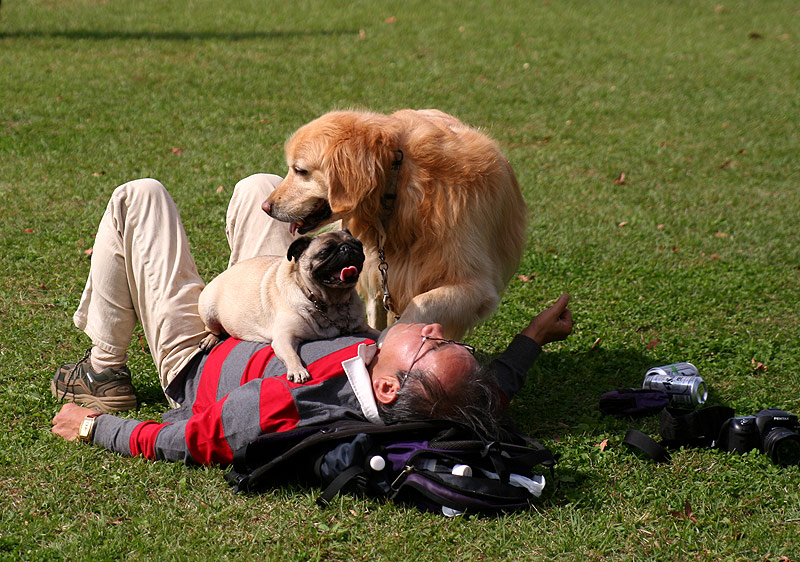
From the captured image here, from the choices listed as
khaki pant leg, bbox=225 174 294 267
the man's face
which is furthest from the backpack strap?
khaki pant leg, bbox=225 174 294 267

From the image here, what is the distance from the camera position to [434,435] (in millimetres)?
3488

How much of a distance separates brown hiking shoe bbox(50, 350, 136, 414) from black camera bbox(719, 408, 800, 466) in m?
3.24

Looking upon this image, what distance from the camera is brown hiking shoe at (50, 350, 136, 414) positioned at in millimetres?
4418

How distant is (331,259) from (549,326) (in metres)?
1.30

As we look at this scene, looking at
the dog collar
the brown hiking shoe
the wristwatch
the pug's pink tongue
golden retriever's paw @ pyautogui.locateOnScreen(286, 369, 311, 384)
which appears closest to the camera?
golden retriever's paw @ pyautogui.locateOnScreen(286, 369, 311, 384)

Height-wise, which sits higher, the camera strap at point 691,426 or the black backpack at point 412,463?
the black backpack at point 412,463

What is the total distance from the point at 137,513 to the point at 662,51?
1377 cm

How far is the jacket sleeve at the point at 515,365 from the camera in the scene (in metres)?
4.04

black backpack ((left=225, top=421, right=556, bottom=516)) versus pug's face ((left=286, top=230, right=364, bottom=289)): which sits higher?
pug's face ((left=286, top=230, right=364, bottom=289))

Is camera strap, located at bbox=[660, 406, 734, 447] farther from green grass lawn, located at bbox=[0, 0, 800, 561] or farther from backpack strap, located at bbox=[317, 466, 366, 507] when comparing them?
backpack strap, located at bbox=[317, 466, 366, 507]

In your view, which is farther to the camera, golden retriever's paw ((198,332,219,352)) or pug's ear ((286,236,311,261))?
golden retriever's paw ((198,332,219,352))

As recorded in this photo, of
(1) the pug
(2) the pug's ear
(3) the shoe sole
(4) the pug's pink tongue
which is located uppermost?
(2) the pug's ear

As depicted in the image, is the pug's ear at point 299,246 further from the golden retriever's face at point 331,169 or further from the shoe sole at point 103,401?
the shoe sole at point 103,401

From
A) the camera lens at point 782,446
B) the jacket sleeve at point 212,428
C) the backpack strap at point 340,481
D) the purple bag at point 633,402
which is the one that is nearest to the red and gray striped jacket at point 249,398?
the jacket sleeve at point 212,428
